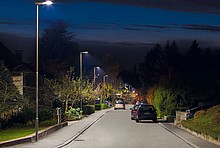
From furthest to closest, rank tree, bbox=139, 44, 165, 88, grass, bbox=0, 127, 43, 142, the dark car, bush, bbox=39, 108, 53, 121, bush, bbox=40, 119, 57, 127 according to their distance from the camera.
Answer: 1. tree, bbox=139, 44, 165, 88
2. the dark car
3. bush, bbox=39, 108, 53, 121
4. bush, bbox=40, 119, 57, 127
5. grass, bbox=0, 127, 43, 142

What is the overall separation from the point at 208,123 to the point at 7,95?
43.9ft

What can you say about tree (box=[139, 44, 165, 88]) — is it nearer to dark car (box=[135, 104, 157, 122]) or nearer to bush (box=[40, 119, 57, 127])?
dark car (box=[135, 104, 157, 122])

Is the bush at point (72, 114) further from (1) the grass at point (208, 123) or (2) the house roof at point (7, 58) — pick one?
(1) the grass at point (208, 123)

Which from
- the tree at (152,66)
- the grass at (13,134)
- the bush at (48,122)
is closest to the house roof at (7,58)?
the bush at (48,122)

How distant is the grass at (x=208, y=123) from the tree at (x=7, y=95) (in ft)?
38.5

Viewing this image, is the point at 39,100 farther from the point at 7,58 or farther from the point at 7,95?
the point at 7,95

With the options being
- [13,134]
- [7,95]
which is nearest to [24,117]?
[7,95]

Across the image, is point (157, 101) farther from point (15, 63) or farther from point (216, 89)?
point (15, 63)

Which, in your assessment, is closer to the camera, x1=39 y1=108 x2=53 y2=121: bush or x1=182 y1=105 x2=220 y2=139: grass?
x1=182 y1=105 x2=220 y2=139: grass

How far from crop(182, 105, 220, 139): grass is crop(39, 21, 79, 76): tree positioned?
244ft

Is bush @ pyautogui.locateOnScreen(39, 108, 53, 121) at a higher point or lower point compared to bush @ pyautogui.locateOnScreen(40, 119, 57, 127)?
higher

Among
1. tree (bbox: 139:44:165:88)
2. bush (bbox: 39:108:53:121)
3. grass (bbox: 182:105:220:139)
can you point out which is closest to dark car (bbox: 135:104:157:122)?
bush (bbox: 39:108:53:121)

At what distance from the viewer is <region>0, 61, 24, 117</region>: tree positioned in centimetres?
2984

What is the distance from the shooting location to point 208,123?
23938 millimetres
